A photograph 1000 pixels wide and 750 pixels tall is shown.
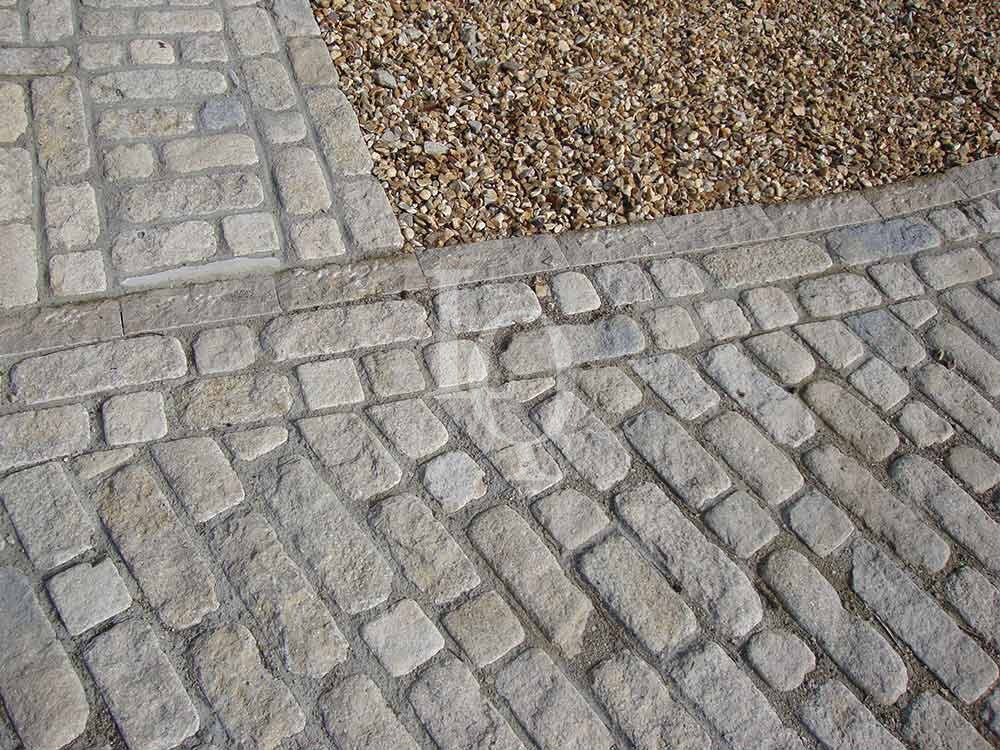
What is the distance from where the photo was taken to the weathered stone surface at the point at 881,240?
387 centimetres

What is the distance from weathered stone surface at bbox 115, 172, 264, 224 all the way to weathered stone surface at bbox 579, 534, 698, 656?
180 centimetres

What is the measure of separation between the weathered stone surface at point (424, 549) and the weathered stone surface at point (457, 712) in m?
0.21

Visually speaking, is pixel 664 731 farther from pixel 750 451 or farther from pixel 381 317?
pixel 381 317

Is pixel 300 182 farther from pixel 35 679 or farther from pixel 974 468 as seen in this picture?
pixel 974 468

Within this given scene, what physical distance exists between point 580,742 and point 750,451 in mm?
1127

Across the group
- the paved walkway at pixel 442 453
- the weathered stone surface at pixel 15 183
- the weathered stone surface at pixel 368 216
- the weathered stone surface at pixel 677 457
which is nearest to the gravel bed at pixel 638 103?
the weathered stone surface at pixel 368 216

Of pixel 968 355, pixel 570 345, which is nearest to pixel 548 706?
pixel 570 345

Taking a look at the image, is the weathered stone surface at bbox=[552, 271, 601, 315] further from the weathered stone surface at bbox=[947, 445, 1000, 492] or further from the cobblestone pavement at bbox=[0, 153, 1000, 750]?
the weathered stone surface at bbox=[947, 445, 1000, 492]

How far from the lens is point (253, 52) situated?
414 centimetres

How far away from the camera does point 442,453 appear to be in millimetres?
2977

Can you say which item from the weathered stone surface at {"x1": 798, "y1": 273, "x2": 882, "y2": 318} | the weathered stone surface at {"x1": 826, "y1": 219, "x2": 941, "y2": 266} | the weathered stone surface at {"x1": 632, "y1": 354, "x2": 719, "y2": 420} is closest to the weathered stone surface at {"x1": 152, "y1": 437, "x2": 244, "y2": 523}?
the weathered stone surface at {"x1": 632, "y1": 354, "x2": 719, "y2": 420}

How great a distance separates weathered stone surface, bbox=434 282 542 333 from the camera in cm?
334

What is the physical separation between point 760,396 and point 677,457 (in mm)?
429

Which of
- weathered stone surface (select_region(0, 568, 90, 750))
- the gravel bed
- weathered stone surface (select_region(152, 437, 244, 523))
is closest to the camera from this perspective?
weathered stone surface (select_region(0, 568, 90, 750))
